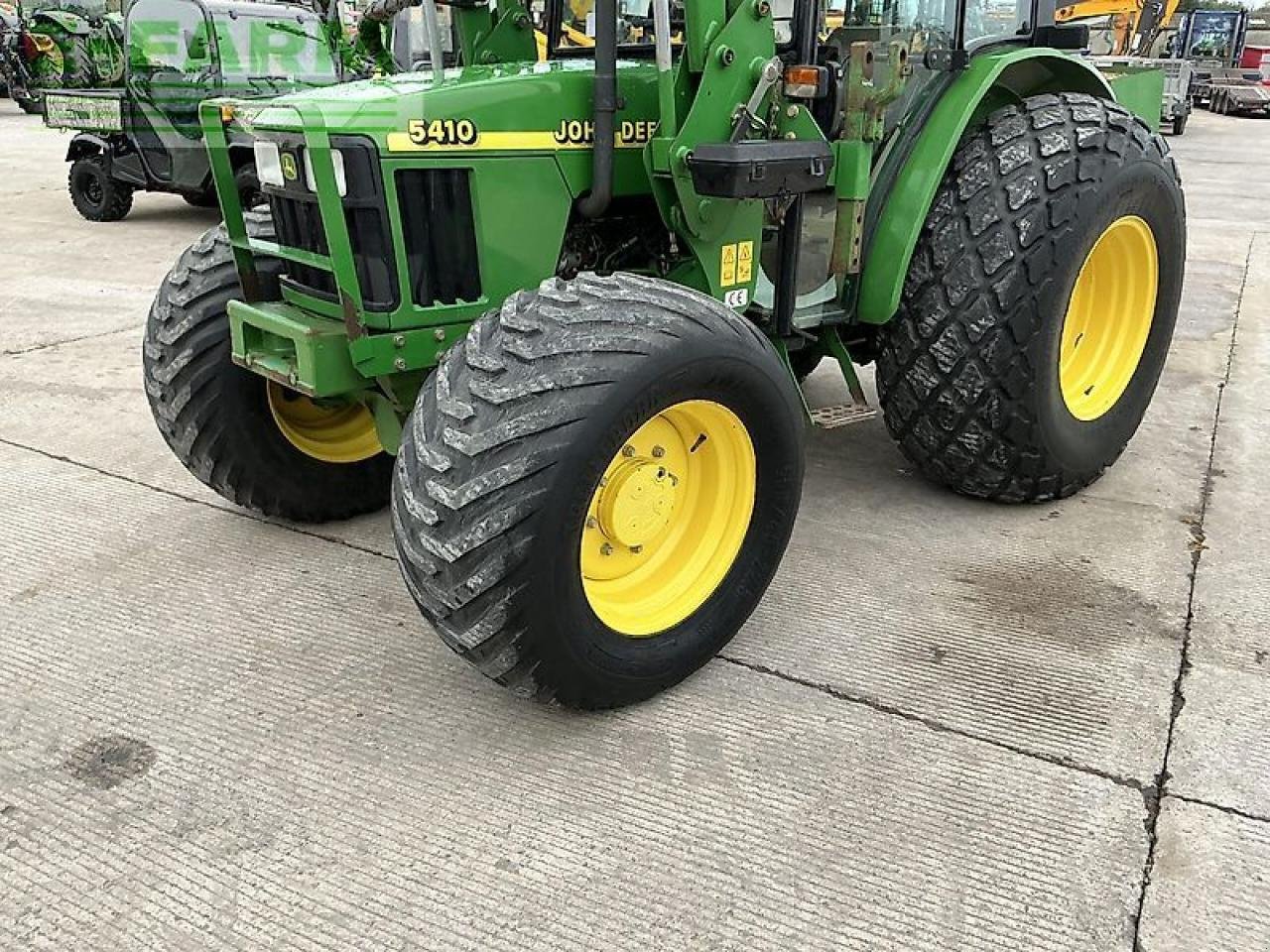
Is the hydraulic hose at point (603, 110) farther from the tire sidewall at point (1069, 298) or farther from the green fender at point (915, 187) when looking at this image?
the tire sidewall at point (1069, 298)

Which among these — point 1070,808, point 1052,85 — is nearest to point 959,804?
point 1070,808

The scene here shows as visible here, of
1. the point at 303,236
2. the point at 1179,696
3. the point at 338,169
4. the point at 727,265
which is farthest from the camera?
the point at 727,265

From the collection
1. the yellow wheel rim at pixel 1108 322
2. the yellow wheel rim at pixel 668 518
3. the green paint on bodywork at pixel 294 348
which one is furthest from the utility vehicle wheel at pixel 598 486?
the yellow wheel rim at pixel 1108 322

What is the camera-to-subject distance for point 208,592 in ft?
11.1

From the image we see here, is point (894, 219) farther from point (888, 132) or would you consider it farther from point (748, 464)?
point (748, 464)

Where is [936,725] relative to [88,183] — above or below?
below

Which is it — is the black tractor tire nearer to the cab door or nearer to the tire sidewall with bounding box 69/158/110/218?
the tire sidewall with bounding box 69/158/110/218

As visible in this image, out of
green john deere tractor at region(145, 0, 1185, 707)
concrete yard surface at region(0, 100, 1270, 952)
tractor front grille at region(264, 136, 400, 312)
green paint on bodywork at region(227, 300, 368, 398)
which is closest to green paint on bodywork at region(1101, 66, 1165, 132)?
green john deere tractor at region(145, 0, 1185, 707)

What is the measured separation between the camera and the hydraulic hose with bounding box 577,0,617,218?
2.75 meters

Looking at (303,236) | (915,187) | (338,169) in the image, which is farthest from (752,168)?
(303,236)

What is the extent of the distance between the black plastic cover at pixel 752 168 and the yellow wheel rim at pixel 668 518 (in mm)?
626

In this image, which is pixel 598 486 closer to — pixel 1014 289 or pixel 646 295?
pixel 646 295

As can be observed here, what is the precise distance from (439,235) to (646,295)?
2.13ft

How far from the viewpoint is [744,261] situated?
3.36m
